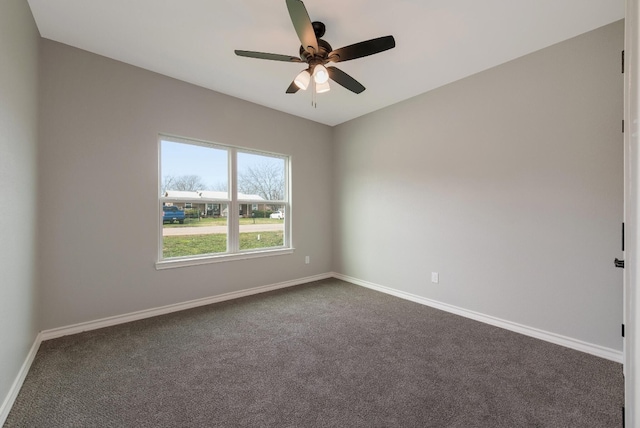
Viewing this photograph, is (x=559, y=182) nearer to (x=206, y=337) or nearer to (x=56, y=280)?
(x=206, y=337)

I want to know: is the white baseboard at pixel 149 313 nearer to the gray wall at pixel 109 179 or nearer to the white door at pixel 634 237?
the gray wall at pixel 109 179

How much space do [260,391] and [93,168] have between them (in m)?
2.59

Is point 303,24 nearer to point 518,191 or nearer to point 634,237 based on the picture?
point 634,237

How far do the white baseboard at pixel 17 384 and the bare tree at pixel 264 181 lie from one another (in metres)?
2.43

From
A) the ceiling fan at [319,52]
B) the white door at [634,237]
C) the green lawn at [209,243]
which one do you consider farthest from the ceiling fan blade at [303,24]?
the green lawn at [209,243]

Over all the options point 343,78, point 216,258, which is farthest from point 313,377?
point 343,78

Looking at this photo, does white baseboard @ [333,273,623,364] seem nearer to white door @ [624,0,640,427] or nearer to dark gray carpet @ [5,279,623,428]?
dark gray carpet @ [5,279,623,428]

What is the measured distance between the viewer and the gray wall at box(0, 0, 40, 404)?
1.53 metres

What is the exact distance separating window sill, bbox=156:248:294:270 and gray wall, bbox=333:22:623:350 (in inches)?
62.2

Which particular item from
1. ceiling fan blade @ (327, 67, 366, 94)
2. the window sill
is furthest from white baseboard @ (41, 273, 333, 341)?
ceiling fan blade @ (327, 67, 366, 94)

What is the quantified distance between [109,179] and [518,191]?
4.10 metres

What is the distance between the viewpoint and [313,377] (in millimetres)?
1872

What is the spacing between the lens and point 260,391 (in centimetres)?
173

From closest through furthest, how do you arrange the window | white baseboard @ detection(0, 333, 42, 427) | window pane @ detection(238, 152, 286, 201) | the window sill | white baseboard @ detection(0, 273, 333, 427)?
white baseboard @ detection(0, 333, 42, 427) → white baseboard @ detection(0, 273, 333, 427) → the window sill → the window → window pane @ detection(238, 152, 286, 201)
